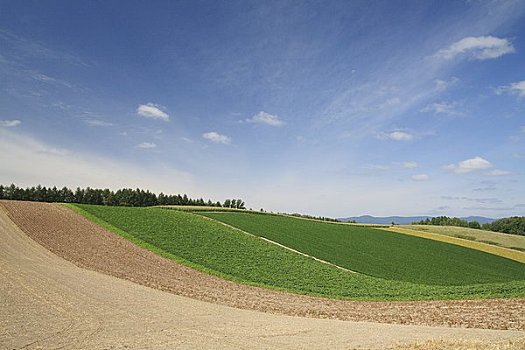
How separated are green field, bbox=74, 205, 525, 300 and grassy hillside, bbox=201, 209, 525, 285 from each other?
5.38ft

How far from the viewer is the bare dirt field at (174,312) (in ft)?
38.6

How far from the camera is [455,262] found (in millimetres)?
44781

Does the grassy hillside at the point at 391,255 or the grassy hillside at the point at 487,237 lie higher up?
the grassy hillside at the point at 487,237

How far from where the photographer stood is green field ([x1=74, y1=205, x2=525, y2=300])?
25531mm

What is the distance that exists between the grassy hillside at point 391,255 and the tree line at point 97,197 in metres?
61.2

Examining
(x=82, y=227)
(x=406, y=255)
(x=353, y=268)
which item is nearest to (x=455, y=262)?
(x=406, y=255)

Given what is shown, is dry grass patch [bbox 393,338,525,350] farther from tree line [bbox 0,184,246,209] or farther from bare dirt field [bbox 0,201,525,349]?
tree line [bbox 0,184,246,209]

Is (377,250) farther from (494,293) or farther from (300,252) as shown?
(494,293)

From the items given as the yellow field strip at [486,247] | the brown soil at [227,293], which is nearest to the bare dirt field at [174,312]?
the brown soil at [227,293]

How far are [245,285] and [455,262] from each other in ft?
98.7

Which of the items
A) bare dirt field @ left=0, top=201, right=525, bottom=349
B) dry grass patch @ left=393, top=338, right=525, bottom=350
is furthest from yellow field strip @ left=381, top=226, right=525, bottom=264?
dry grass patch @ left=393, top=338, right=525, bottom=350

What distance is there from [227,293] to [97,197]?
92.8 m

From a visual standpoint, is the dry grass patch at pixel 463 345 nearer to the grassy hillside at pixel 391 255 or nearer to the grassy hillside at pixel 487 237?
the grassy hillside at pixel 391 255

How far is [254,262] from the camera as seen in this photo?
33.1m
